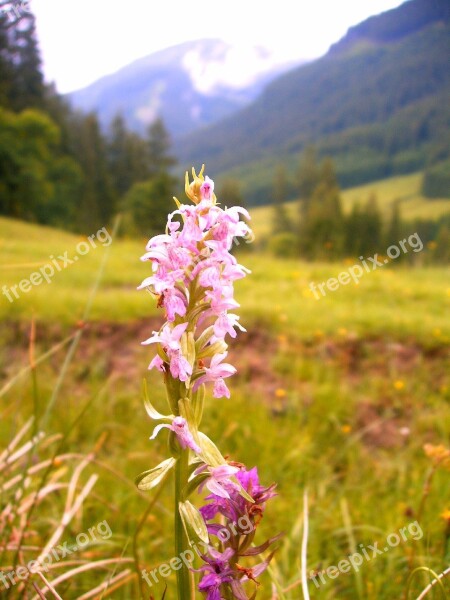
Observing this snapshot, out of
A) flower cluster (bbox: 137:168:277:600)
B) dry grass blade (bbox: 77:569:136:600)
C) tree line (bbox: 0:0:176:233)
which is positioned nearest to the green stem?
flower cluster (bbox: 137:168:277:600)

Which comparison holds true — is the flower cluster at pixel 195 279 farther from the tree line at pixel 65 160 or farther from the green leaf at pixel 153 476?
the tree line at pixel 65 160

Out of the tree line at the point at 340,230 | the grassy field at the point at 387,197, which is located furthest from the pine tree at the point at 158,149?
the tree line at the point at 340,230

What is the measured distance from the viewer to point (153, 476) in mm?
879

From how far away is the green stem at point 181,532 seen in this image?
88cm

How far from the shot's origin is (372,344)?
4500mm

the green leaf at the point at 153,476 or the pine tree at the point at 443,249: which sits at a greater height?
the green leaf at the point at 153,476

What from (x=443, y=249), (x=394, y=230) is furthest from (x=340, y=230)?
(x=394, y=230)

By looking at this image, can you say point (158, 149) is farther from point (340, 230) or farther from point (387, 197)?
point (387, 197)

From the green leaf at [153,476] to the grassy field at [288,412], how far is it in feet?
0.55

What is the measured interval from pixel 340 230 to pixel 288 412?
9.35m

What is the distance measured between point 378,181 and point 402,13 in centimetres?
4800

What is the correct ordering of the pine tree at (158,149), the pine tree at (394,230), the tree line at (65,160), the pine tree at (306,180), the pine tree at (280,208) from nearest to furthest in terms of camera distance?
the pine tree at (394,230), the tree line at (65,160), the pine tree at (280,208), the pine tree at (306,180), the pine tree at (158,149)

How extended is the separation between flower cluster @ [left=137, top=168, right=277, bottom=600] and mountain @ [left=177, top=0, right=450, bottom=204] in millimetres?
4985

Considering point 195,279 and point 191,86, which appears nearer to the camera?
point 195,279
